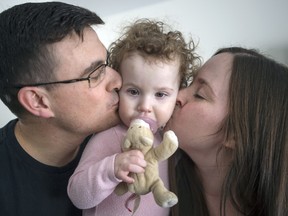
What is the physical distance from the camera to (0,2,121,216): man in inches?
39.0

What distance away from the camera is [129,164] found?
0.72m

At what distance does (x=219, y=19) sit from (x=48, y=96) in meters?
1.89

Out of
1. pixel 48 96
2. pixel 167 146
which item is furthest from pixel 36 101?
pixel 167 146

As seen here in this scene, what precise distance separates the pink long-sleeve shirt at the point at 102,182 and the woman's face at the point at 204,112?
110mm

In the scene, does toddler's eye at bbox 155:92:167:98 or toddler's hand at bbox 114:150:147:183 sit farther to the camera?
toddler's eye at bbox 155:92:167:98

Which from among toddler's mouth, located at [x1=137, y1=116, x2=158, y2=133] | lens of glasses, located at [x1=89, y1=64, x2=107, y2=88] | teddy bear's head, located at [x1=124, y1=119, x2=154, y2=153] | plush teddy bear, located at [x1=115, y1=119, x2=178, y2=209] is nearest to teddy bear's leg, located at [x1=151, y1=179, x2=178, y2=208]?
plush teddy bear, located at [x1=115, y1=119, x2=178, y2=209]

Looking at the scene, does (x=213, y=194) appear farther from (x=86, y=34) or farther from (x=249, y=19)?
(x=249, y=19)

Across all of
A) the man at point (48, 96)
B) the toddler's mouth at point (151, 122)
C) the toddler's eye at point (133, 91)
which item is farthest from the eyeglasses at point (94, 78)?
the toddler's mouth at point (151, 122)

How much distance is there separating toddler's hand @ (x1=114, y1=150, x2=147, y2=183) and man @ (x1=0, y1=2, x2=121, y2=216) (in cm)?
32

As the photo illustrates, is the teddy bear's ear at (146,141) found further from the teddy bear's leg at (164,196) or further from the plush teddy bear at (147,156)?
the teddy bear's leg at (164,196)

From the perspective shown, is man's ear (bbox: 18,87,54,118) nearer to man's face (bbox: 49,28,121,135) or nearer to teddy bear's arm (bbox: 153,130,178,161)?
man's face (bbox: 49,28,121,135)

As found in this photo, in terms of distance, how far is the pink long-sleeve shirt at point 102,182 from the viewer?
2.59 feet

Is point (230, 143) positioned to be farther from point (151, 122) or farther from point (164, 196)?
point (164, 196)

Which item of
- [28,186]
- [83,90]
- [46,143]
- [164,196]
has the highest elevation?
[83,90]
